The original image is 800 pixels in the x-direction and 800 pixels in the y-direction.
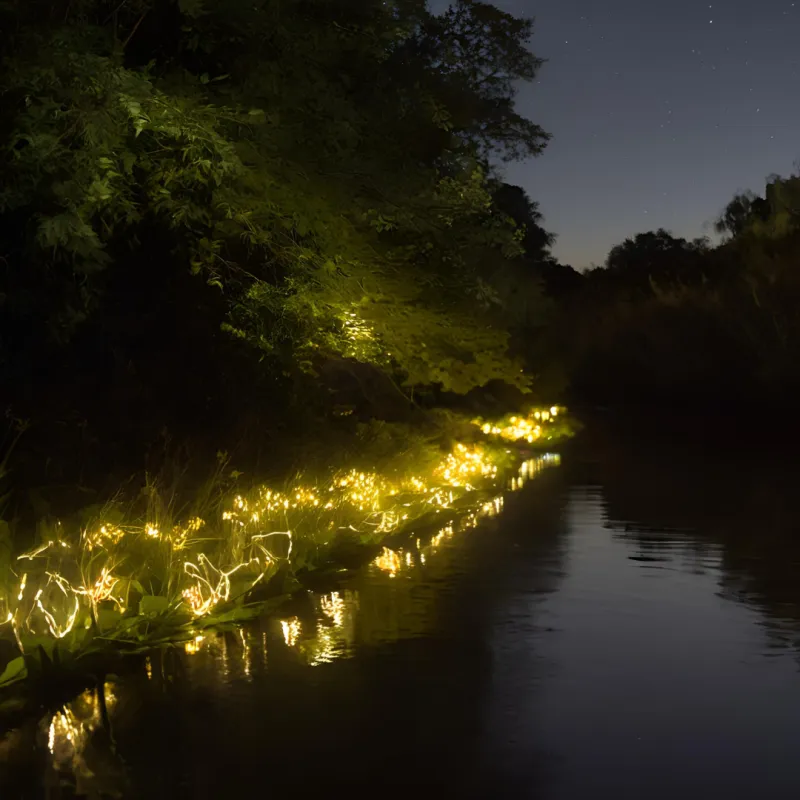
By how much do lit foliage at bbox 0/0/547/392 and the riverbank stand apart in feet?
6.48

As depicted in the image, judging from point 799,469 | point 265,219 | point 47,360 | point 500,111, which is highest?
point 500,111

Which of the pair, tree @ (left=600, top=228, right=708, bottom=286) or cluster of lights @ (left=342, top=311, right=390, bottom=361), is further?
tree @ (left=600, top=228, right=708, bottom=286)

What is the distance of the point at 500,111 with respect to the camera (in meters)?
36.5

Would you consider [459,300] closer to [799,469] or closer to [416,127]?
[416,127]

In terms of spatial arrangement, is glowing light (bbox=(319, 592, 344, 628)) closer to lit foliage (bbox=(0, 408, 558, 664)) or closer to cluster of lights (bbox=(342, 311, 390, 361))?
lit foliage (bbox=(0, 408, 558, 664))

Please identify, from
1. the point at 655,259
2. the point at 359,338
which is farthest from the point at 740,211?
the point at 359,338

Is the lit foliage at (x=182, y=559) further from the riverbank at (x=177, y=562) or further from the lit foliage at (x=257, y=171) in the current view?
the lit foliage at (x=257, y=171)

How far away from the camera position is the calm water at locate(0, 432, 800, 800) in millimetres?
7578

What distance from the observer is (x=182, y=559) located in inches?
548

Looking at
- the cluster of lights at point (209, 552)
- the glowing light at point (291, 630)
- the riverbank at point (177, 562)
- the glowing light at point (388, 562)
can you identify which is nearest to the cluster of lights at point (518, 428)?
the cluster of lights at point (209, 552)

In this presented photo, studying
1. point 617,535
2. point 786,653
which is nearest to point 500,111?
point 617,535

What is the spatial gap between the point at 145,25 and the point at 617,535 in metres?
9.28

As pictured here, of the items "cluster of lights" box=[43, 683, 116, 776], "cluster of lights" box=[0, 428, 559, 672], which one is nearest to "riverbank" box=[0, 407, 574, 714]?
"cluster of lights" box=[0, 428, 559, 672]

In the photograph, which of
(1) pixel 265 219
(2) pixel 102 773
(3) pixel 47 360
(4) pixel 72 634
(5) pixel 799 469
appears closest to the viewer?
(2) pixel 102 773
